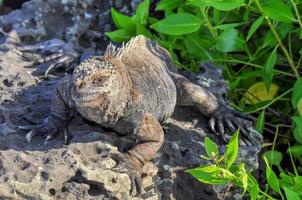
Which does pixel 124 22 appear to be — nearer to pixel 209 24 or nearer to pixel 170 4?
pixel 170 4

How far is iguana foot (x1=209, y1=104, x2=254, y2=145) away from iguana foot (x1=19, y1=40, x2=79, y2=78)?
3.60 ft

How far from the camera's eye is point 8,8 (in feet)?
20.7

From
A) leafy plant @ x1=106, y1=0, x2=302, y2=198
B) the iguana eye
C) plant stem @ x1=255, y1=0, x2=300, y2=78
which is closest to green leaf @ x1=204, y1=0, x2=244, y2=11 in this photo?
leafy plant @ x1=106, y1=0, x2=302, y2=198

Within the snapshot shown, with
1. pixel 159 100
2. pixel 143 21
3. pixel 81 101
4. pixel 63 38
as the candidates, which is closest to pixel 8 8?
pixel 63 38

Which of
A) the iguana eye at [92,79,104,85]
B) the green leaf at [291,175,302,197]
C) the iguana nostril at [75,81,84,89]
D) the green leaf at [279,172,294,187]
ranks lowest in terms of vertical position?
the green leaf at [279,172,294,187]

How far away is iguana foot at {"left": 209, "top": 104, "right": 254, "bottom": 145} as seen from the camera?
15.1 feet

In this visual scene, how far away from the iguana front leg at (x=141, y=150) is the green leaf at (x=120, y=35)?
1199mm

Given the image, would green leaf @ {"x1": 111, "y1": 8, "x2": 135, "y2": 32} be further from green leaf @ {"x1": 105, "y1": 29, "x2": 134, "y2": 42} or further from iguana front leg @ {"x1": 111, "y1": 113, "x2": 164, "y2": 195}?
iguana front leg @ {"x1": 111, "y1": 113, "x2": 164, "y2": 195}

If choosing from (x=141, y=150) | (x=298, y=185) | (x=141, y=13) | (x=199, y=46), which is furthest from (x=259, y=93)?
(x=141, y=150)

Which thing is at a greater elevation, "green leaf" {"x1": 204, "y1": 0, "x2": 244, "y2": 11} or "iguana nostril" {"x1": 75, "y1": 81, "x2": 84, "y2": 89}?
"green leaf" {"x1": 204, "y1": 0, "x2": 244, "y2": 11}

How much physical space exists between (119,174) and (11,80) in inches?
49.7

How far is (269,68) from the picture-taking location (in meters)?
5.03

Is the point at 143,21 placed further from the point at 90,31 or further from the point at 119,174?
the point at 119,174

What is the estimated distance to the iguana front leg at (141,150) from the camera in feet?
12.3
